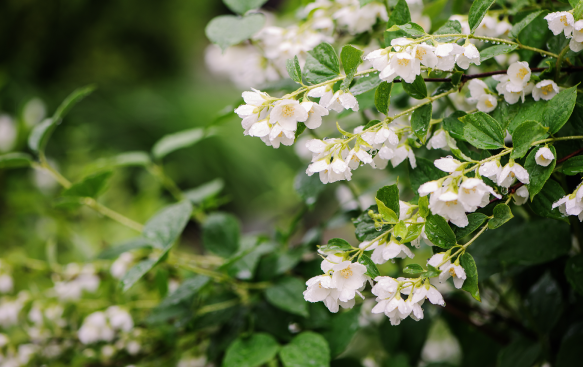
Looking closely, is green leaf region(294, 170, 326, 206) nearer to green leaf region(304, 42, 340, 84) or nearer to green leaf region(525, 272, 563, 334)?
green leaf region(304, 42, 340, 84)

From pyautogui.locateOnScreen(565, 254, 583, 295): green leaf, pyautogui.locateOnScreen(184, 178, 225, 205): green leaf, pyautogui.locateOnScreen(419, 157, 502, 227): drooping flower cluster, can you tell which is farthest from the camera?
pyautogui.locateOnScreen(184, 178, 225, 205): green leaf

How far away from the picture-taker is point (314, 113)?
32 cm

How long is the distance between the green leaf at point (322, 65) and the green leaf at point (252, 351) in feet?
1.01

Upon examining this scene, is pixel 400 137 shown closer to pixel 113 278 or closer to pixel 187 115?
pixel 113 278

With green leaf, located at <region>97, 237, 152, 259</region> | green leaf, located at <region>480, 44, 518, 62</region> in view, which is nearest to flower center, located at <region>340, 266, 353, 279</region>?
green leaf, located at <region>480, 44, 518, 62</region>

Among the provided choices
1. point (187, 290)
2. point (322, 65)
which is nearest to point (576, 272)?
point (322, 65)

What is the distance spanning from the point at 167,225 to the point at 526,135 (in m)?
0.40

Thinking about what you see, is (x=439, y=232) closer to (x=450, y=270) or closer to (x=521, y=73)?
(x=450, y=270)

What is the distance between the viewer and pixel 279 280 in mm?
510

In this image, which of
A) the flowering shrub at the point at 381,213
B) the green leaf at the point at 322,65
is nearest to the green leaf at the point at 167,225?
the flowering shrub at the point at 381,213

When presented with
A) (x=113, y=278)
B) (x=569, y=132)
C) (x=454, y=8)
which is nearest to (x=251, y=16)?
(x=454, y=8)

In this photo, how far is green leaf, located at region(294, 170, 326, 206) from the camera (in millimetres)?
486

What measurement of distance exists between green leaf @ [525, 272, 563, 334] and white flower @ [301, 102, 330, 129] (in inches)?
14.8

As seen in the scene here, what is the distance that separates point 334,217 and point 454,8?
31 centimetres
